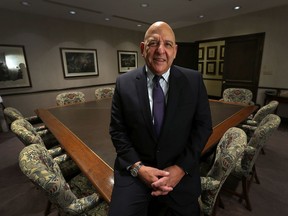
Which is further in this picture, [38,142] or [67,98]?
[67,98]

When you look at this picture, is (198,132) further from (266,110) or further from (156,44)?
(266,110)

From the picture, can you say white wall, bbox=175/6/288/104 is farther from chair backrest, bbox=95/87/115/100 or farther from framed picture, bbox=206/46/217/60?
chair backrest, bbox=95/87/115/100

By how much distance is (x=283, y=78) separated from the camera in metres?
4.03

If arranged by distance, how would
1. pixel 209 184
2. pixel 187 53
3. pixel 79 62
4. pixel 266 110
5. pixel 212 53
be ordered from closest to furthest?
pixel 209 184 → pixel 266 110 → pixel 79 62 → pixel 187 53 → pixel 212 53

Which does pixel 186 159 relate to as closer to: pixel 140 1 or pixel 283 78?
pixel 140 1

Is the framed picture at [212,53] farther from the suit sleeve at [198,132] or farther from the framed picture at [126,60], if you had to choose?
the suit sleeve at [198,132]

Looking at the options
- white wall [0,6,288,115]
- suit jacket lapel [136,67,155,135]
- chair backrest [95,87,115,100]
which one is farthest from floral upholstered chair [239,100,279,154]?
chair backrest [95,87,115,100]

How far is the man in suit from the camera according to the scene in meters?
0.93

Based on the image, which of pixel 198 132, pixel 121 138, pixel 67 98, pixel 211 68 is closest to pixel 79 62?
pixel 67 98

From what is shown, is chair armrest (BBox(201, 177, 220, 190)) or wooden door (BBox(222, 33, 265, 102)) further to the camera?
wooden door (BBox(222, 33, 265, 102))

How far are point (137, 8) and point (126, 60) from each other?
244 centimetres

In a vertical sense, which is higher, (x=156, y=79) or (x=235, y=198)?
(x=156, y=79)

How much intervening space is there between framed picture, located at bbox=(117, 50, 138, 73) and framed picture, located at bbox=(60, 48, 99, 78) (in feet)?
3.09

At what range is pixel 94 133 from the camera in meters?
1.77
